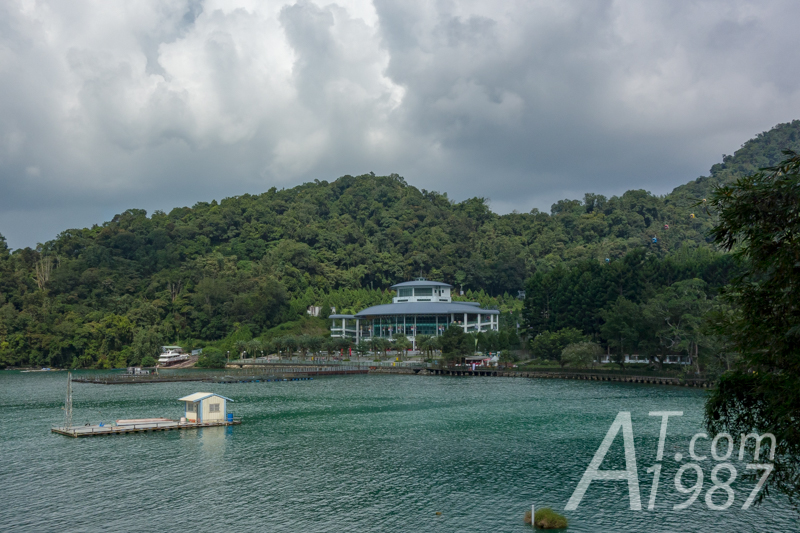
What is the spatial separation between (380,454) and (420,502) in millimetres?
8531

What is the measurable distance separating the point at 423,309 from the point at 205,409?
64.5m

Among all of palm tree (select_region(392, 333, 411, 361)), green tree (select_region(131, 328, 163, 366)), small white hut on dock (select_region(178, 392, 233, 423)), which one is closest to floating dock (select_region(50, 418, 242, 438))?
small white hut on dock (select_region(178, 392, 233, 423))

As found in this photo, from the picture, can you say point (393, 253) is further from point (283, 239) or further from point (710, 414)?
point (710, 414)

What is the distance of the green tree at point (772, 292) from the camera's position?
13469 mm

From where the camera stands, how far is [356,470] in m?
29.1

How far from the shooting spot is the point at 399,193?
18325 cm

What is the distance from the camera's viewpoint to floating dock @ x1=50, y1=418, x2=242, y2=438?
37656mm

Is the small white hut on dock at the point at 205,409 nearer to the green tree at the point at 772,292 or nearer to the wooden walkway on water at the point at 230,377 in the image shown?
the green tree at the point at 772,292

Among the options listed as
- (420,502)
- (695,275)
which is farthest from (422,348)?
(420,502)

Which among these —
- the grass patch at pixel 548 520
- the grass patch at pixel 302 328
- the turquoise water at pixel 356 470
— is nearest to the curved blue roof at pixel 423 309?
the grass patch at pixel 302 328

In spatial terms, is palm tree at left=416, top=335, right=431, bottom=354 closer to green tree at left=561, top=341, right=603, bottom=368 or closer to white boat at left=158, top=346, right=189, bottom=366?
green tree at left=561, top=341, right=603, bottom=368

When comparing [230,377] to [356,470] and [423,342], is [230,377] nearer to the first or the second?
[423,342]

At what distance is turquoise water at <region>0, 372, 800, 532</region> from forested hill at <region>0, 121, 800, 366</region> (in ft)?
171

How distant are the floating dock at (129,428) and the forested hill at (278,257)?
6298 centimetres
